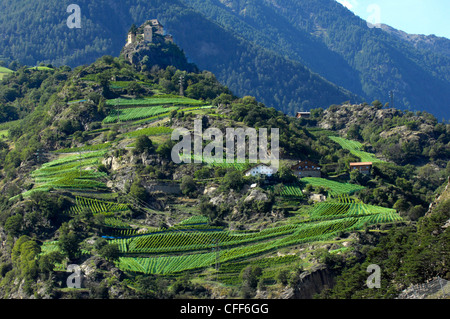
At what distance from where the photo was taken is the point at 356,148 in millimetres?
118188

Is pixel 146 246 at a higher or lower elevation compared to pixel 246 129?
lower

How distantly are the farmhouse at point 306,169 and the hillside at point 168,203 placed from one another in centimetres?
95

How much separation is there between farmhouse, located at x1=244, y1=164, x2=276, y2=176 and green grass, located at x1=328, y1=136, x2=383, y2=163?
1192 inches

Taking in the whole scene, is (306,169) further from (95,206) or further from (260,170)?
(95,206)

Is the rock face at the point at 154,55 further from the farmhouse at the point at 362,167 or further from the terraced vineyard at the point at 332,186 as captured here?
the terraced vineyard at the point at 332,186

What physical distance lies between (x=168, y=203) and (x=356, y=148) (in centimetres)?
4875

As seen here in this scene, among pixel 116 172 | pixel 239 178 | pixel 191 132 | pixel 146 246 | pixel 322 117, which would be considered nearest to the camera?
pixel 146 246

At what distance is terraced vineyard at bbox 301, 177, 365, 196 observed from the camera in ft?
259

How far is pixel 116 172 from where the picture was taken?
273 feet

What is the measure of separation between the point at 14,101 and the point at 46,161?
3827 centimetres

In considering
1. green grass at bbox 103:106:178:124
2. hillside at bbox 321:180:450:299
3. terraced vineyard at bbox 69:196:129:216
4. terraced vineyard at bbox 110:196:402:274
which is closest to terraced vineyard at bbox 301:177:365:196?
terraced vineyard at bbox 110:196:402:274
